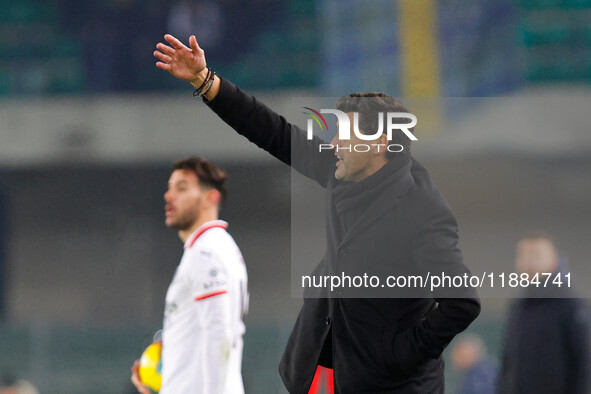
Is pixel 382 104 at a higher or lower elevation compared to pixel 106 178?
lower

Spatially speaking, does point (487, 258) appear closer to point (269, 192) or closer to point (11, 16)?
point (269, 192)

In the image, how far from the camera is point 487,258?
47.1ft

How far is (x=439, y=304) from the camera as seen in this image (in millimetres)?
2883

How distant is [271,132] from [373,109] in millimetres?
331

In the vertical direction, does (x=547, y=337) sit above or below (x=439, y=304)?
above

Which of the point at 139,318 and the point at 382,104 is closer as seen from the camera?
the point at 382,104

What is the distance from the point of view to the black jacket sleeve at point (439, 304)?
9.39ft

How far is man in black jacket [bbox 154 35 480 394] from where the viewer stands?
114 inches

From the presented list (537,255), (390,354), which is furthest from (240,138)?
(390,354)

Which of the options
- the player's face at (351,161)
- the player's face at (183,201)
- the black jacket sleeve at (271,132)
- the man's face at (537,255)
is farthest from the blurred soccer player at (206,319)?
the man's face at (537,255)

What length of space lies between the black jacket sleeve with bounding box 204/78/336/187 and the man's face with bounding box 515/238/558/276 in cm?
191

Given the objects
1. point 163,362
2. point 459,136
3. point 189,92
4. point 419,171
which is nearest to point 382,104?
point 419,171

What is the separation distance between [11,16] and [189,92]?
13.1 feet

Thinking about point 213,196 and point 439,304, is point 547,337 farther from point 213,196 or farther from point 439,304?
point 439,304
